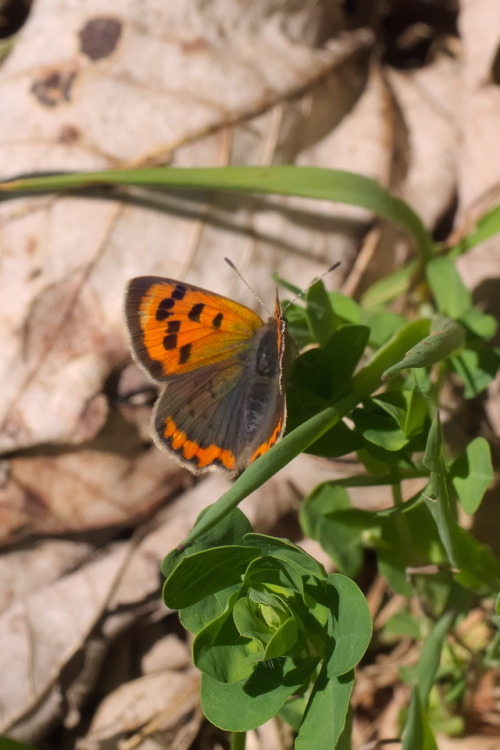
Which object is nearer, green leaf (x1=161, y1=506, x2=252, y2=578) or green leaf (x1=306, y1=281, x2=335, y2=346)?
green leaf (x1=161, y1=506, x2=252, y2=578)

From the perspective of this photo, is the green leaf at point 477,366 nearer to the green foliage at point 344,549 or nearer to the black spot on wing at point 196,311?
the green foliage at point 344,549

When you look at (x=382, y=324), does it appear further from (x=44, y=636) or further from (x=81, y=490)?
(x=44, y=636)

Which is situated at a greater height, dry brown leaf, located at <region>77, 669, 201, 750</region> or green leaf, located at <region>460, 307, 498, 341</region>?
green leaf, located at <region>460, 307, 498, 341</region>

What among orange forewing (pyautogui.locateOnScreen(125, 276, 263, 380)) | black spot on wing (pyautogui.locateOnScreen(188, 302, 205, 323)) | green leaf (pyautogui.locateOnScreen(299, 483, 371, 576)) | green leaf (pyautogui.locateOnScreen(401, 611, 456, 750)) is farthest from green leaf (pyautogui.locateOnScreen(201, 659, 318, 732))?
black spot on wing (pyautogui.locateOnScreen(188, 302, 205, 323))

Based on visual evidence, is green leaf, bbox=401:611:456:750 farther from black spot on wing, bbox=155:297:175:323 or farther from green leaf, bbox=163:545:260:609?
black spot on wing, bbox=155:297:175:323

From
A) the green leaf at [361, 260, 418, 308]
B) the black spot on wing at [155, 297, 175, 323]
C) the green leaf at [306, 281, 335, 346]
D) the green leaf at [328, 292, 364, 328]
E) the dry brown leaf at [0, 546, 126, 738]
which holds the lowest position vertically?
the dry brown leaf at [0, 546, 126, 738]

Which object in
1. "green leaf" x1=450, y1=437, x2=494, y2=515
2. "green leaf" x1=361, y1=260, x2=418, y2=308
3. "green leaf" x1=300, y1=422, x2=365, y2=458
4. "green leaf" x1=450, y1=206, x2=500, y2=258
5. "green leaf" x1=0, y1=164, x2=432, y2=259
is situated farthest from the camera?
"green leaf" x1=361, y1=260, x2=418, y2=308
